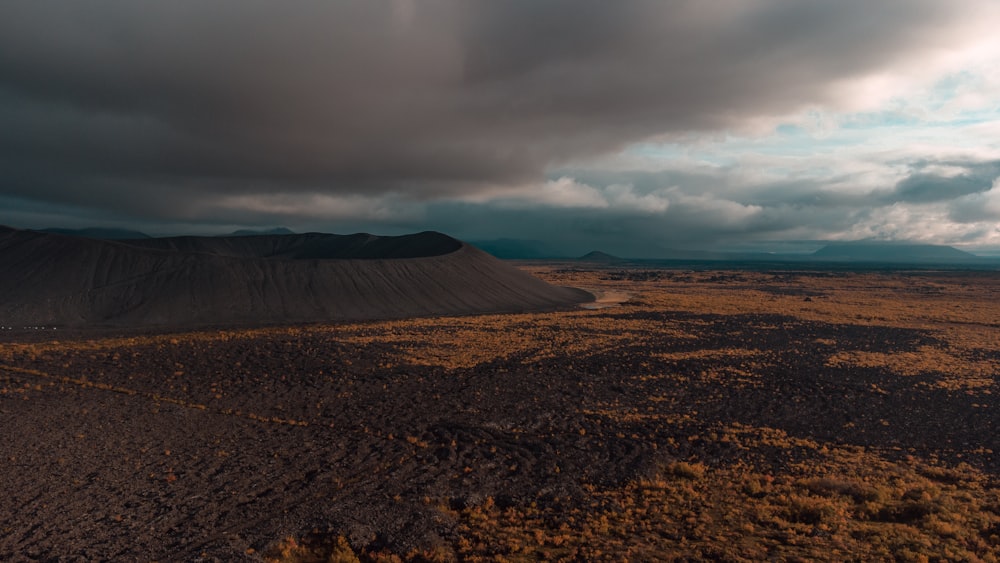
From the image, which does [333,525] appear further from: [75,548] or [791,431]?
[791,431]

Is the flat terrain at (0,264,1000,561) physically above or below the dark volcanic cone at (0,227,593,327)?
below

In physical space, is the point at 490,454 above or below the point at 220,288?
below

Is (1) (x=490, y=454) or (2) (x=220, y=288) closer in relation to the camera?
(1) (x=490, y=454)

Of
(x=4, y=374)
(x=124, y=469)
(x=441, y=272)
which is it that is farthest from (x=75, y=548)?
(x=441, y=272)

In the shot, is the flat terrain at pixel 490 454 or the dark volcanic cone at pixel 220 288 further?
the dark volcanic cone at pixel 220 288

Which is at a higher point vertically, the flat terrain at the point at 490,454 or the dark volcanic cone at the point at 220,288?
the dark volcanic cone at the point at 220,288

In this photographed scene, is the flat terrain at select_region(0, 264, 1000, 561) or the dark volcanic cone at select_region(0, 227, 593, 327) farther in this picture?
the dark volcanic cone at select_region(0, 227, 593, 327)
